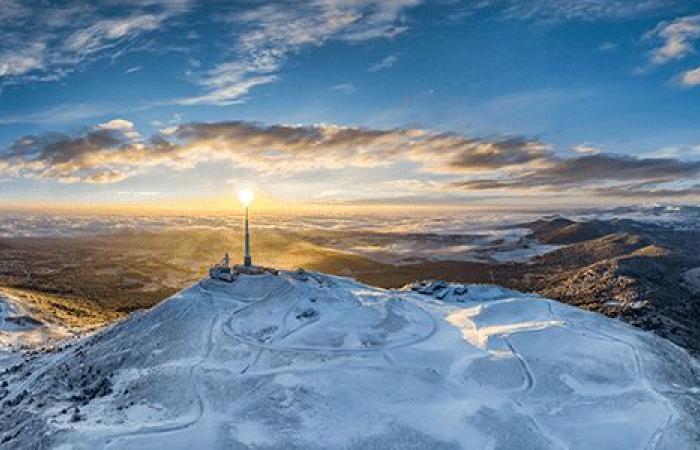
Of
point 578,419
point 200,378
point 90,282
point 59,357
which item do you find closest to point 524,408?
point 578,419

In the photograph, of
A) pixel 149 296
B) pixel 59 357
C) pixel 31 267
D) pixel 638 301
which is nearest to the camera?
pixel 59 357

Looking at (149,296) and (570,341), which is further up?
(570,341)

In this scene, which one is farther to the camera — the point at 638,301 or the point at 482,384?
the point at 638,301

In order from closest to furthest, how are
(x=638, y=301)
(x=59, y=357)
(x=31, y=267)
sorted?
(x=59, y=357)
(x=638, y=301)
(x=31, y=267)

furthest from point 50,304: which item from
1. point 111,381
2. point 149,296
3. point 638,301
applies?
point 638,301

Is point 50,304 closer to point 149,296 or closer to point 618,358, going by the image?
point 149,296

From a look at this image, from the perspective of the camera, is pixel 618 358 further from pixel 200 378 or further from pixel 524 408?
pixel 200 378
